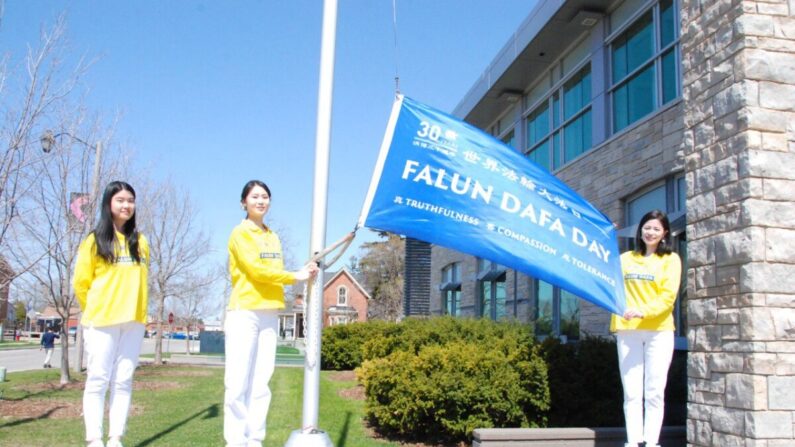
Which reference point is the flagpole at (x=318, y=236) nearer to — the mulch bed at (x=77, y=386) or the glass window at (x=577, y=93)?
the mulch bed at (x=77, y=386)

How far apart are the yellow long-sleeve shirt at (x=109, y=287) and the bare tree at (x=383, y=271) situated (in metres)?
52.8

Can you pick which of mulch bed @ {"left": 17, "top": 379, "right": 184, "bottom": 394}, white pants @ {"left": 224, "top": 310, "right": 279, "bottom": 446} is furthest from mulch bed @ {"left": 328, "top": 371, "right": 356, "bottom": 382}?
white pants @ {"left": 224, "top": 310, "right": 279, "bottom": 446}

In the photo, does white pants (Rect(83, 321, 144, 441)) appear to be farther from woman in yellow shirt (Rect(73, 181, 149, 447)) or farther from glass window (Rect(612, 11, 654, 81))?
glass window (Rect(612, 11, 654, 81))

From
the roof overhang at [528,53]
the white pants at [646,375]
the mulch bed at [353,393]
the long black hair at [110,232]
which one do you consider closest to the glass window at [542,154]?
the roof overhang at [528,53]

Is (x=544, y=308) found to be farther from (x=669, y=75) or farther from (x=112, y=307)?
(x=112, y=307)

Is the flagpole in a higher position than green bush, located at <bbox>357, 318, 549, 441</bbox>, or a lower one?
higher

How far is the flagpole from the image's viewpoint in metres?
4.38

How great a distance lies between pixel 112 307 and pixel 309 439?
160cm

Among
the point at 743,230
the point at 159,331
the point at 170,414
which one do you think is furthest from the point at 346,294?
the point at 743,230

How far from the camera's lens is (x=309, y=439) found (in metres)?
4.28

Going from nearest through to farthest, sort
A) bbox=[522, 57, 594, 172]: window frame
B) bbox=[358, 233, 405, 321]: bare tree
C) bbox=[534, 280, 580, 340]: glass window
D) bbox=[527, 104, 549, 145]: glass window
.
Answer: bbox=[534, 280, 580, 340]: glass window, bbox=[522, 57, 594, 172]: window frame, bbox=[527, 104, 549, 145]: glass window, bbox=[358, 233, 405, 321]: bare tree

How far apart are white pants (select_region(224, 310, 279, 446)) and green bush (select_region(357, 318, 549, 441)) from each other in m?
2.65

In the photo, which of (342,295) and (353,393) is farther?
(342,295)

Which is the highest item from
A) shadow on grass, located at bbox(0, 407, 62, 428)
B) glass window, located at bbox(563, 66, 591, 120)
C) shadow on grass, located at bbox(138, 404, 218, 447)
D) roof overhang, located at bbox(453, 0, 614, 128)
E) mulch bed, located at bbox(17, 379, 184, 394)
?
roof overhang, located at bbox(453, 0, 614, 128)
